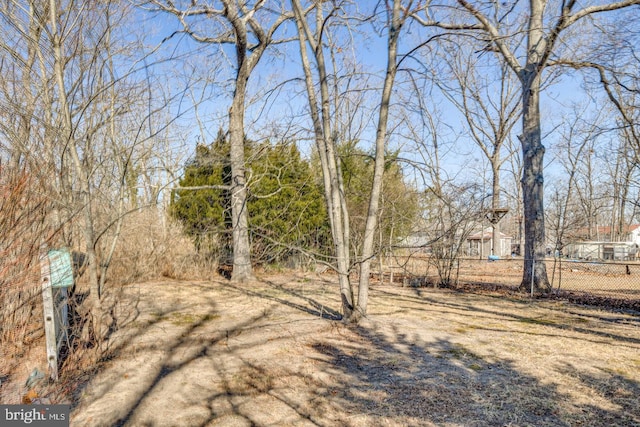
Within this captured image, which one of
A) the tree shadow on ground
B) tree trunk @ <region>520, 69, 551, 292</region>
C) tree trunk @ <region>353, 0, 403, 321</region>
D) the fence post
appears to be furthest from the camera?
tree trunk @ <region>520, 69, 551, 292</region>

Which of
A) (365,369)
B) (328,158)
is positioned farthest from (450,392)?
(328,158)

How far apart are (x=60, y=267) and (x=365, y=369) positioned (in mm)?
2846

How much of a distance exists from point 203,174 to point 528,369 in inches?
396

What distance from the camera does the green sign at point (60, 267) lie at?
11.5 feet

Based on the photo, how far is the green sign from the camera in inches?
137

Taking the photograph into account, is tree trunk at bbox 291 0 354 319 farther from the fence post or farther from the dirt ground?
the fence post

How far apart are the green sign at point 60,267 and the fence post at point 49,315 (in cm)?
6

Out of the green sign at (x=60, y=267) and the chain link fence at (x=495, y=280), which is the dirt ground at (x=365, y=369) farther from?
the chain link fence at (x=495, y=280)

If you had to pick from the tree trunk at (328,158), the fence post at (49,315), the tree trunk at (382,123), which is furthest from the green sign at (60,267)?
the tree trunk at (382,123)

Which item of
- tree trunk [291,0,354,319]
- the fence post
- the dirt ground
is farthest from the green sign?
tree trunk [291,0,354,319]

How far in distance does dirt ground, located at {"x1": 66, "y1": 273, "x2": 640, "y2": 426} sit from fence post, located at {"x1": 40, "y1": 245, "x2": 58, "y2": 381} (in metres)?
0.35

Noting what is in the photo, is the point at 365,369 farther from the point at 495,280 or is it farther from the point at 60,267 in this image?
the point at 495,280

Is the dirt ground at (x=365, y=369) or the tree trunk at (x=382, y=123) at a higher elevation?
the tree trunk at (x=382, y=123)

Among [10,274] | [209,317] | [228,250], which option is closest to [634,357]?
[209,317]
